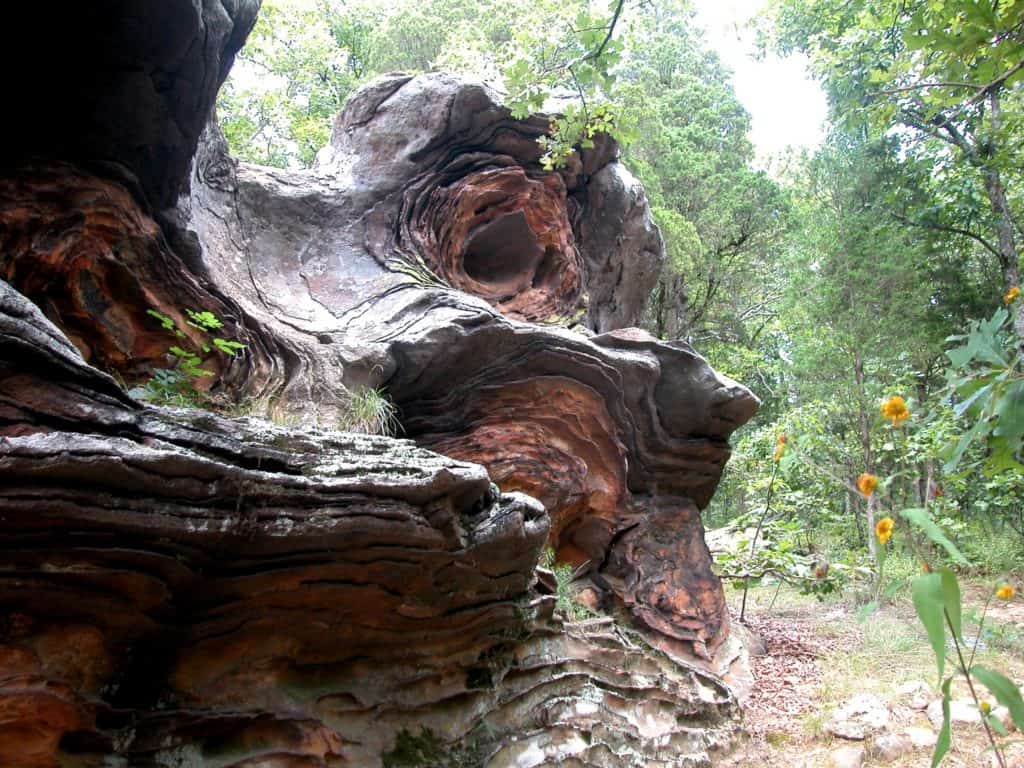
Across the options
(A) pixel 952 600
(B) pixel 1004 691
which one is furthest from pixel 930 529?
(B) pixel 1004 691

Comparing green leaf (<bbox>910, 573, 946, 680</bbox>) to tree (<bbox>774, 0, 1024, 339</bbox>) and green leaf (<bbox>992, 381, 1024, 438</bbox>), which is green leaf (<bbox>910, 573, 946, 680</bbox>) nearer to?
green leaf (<bbox>992, 381, 1024, 438</bbox>)

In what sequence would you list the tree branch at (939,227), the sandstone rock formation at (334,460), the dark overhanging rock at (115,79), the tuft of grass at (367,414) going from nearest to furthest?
1. the sandstone rock formation at (334,460)
2. the dark overhanging rock at (115,79)
3. the tuft of grass at (367,414)
4. the tree branch at (939,227)

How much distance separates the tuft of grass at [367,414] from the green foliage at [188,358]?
88 cm

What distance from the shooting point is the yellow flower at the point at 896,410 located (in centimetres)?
146

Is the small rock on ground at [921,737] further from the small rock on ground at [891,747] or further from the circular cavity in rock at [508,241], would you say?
the circular cavity in rock at [508,241]

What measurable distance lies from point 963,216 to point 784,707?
10.1 m

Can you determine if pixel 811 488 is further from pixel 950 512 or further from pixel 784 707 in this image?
pixel 784 707

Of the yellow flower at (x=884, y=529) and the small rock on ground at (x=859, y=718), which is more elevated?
the yellow flower at (x=884, y=529)

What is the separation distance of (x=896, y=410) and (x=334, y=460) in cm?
241

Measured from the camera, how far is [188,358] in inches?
188

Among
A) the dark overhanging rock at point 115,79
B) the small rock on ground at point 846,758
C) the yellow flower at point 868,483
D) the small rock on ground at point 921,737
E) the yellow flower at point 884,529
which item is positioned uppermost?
the dark overhanging rock at point 115,79

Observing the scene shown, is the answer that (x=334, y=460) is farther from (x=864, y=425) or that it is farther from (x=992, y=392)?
(x=864, y=425)

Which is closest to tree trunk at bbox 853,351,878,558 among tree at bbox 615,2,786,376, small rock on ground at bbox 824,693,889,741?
tree at bbox 615,2,786,376

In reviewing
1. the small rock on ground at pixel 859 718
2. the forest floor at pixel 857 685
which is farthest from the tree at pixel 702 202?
the small rock on ground at pixel 859 718
